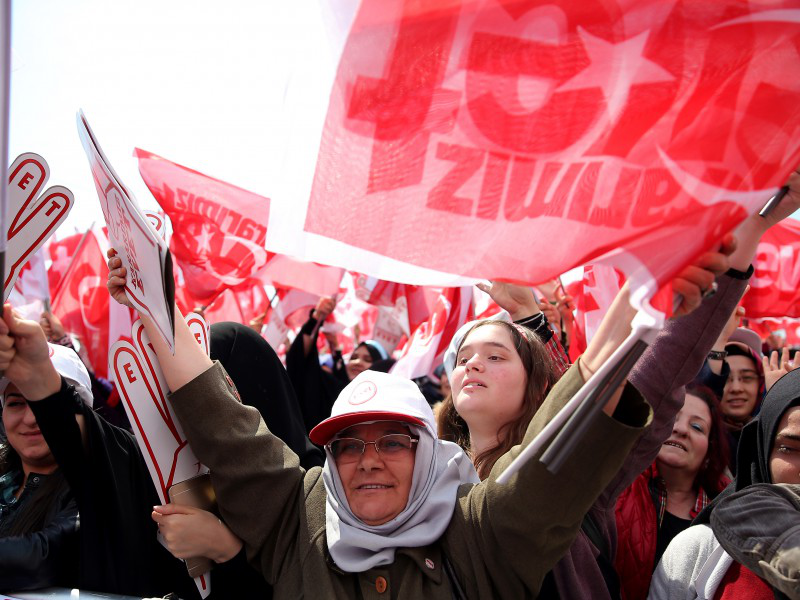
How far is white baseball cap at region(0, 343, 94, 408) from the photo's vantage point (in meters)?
2.57

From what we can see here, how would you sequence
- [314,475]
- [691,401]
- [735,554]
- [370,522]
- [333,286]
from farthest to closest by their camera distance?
[333,286]
[691,401]
[314,475]
[370,522]
[735,554]

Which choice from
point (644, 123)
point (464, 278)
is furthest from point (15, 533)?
point (644, 123)

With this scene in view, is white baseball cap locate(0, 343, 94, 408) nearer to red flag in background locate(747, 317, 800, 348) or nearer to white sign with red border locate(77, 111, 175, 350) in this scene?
white sign with red border locate(77, 111, 175, 350)

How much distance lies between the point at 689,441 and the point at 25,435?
2.47 meters

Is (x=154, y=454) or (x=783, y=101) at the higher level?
(x=783, y=101)

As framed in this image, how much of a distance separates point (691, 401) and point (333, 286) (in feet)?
11.6

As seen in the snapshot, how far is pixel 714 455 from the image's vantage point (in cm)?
310

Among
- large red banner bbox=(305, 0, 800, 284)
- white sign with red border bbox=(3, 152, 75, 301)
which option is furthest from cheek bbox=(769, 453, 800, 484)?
white sign with red border bbox=(3, 152, 75, 301)

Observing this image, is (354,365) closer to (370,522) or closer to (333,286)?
(333,286)

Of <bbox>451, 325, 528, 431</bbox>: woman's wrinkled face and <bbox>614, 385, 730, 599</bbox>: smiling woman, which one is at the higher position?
<bbox>451, 325, 528, 431</bbox>: woman's wrinkled face

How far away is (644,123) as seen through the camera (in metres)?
1.75

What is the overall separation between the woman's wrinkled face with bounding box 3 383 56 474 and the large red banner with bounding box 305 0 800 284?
4.61ft

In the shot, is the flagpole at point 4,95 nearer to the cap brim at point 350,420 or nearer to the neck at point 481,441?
the cap brim at point 350,420

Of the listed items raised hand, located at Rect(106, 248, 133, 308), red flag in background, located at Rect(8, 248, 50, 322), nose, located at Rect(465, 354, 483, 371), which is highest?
raised hand, located at Rect(106, 248, 133, 308)
